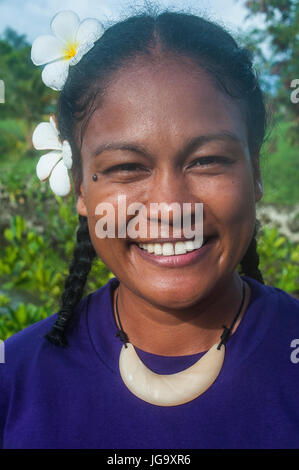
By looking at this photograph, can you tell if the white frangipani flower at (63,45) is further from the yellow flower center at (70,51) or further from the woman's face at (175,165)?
the woman's face at (175,165)

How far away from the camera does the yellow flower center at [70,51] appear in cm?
138

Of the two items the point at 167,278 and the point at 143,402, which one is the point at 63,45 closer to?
the point at 167,278

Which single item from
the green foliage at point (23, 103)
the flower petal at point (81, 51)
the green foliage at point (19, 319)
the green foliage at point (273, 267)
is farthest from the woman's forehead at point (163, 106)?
the green foliage at point (23, 103)

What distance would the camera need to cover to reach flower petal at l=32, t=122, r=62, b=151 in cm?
150

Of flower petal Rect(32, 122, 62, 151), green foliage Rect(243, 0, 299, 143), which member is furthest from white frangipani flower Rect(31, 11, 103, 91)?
green foliage Rect(243, 0, 299, 143)

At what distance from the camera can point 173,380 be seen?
120 cm

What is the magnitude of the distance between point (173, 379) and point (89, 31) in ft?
3.40

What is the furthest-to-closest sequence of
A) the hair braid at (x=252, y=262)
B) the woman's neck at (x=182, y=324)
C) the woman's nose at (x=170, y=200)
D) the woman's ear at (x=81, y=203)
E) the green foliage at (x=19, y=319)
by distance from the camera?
the green foliage at (x=19, y=319)
the hair braid at (x=252, y=262)
the woman's ear at (x=81, y=203)
the woman's neck at (x=182, y=324)
the woman's nose at (x=170, y=200)

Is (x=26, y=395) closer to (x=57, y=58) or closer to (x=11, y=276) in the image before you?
(x=57, y=58)

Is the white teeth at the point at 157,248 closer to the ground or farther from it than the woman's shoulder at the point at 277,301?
farther from it

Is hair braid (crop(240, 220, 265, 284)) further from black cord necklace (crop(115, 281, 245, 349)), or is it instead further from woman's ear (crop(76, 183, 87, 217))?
woman's ear (crop(76, 183, 87, 217))

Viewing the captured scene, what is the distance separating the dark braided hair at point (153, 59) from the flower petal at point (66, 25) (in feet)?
0.38

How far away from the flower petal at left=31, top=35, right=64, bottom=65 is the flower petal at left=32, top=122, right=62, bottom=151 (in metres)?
0.21

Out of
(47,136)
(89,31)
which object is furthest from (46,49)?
(47,136)
